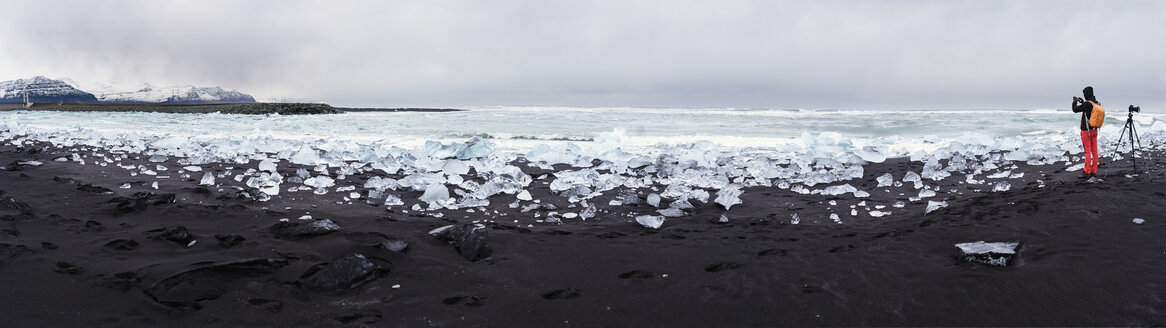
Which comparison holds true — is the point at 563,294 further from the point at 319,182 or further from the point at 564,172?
the point at 564,172

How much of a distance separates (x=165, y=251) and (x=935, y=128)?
21603 mm

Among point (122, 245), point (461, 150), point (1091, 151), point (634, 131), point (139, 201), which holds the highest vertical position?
point (634, 131)

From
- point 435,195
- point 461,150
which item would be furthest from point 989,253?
point 461,150

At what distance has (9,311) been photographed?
6.84 ft

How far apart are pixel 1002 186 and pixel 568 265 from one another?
456 cm

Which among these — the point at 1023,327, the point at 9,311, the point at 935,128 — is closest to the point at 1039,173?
the point at 1023,327

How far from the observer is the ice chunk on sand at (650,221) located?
11.8 ft

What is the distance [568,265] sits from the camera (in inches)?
111

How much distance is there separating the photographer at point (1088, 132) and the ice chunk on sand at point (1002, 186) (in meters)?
0.99

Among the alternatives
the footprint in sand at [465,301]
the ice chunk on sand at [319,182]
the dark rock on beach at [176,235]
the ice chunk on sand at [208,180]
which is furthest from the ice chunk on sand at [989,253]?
the ice chunk on sand at [208,180]

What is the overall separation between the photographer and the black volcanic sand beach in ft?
4.98

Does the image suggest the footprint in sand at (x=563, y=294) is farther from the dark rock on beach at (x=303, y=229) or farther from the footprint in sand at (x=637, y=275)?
the dark rock on beach at (x=303, y=229)

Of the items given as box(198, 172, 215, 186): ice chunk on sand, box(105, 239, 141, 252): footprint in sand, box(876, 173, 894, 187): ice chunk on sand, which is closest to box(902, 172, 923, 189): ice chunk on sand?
box(876, 173, 894, 187): ice chunk on sand

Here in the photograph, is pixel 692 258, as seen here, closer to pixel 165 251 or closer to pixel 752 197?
pixel 752 197
